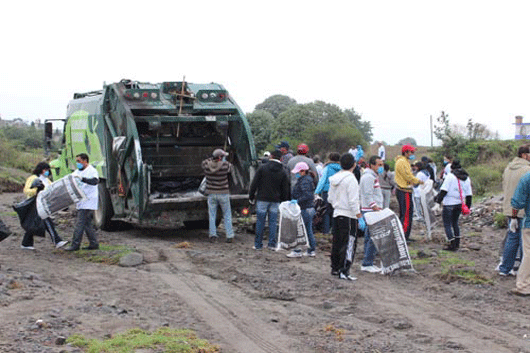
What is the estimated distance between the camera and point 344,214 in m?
9.23

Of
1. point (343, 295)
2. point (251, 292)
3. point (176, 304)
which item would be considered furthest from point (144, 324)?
point (343, 295)

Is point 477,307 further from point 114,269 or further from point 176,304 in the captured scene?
point 114,269

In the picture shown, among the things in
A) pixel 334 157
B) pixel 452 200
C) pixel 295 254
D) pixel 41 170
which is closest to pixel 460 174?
pixel 452 200

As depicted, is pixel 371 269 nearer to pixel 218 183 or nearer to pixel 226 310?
pixel 226 310

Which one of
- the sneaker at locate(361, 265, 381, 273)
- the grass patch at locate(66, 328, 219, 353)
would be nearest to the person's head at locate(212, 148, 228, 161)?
the sneaker at locate(361, 265, 381, 273)

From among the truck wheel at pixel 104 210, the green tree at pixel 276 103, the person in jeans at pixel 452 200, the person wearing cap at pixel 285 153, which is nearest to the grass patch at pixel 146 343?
the person in jeans at pixel 452 200

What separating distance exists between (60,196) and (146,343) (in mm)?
5433

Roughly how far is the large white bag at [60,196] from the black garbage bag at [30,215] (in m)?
0.17

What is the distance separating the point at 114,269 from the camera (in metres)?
9.68

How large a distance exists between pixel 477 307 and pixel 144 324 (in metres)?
3.72

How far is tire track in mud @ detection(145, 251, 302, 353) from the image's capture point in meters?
6.30

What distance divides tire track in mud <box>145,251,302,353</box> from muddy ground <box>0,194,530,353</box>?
1 centimetres

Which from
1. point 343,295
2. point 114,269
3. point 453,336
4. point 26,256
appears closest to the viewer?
A: point 453,336

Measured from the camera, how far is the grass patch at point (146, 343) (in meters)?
5.83
